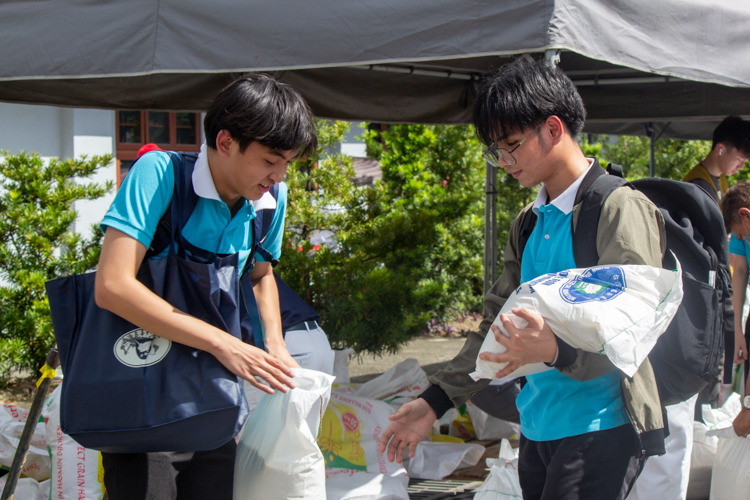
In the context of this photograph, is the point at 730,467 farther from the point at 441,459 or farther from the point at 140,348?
the point at 140,348

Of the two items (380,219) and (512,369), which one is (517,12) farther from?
(380,219)

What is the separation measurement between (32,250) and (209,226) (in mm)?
3034

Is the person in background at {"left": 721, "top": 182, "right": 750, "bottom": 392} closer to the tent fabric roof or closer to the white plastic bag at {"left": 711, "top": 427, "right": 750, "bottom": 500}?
the white plastic bag at {"left": 711, "top": 427, "right": 750, "bottom": 500}

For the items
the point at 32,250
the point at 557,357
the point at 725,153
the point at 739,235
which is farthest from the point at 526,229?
the point at 32,250

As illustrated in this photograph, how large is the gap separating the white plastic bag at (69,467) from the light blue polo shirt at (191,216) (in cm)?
121

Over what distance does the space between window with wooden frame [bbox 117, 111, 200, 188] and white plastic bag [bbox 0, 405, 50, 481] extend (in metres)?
6.26

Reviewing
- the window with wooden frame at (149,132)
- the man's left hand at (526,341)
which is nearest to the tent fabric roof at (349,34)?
the man's left hand at (526,341)

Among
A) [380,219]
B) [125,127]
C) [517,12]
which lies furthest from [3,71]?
[125,127]

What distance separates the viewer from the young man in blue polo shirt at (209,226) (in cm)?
139

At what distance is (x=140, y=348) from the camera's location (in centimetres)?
142

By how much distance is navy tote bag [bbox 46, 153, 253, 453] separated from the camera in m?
1.37

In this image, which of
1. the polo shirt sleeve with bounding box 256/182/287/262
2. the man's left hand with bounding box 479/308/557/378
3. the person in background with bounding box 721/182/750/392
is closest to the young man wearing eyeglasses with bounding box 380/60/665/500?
the man's left hand with bounding box 479/308/557/378

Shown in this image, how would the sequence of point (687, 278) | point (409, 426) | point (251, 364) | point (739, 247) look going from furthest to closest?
1. point (739, 247)
2. point (409, 426)
3. point (687, 278)
4. point (251, 364)

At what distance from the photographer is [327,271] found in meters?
4.00
